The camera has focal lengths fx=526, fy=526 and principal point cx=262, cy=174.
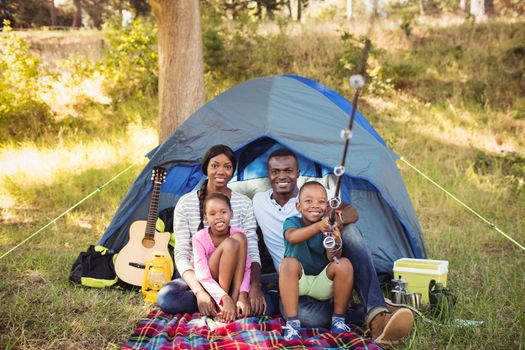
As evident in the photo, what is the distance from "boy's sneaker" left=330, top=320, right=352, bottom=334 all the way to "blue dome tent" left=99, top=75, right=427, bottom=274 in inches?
36.5

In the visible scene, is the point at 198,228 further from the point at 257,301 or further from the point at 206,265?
the point at 257,301

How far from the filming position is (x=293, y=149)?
351cm

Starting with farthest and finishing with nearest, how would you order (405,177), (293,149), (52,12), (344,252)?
1. (52,12)
2. (405,177)
3. (293,149)
4. (344,252)

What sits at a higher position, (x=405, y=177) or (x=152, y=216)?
(x=152, y=216)

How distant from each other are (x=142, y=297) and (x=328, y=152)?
1.58m

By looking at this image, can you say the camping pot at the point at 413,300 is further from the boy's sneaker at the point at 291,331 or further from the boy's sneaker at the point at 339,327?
the boy's sneaker at the point at 291,331

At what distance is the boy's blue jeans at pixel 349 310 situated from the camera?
9.49ft

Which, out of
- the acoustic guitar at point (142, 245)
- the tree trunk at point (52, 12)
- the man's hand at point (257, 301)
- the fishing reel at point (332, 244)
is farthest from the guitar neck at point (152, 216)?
the tree trunk at point (52, 12)

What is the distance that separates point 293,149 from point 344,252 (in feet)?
2.73

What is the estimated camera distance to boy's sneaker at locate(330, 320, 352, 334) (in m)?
2.81

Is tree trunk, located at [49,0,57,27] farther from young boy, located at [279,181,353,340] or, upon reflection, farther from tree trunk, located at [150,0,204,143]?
young boy, located at [279,181,353,340]

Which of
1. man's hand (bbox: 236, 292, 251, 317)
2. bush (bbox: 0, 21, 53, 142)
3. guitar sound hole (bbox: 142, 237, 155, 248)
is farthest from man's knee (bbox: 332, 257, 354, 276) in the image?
bush (bbox: 0, 21, 53, 142)

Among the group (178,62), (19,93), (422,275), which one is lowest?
(422,275)

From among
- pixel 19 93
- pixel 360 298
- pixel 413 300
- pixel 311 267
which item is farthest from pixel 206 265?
pixel 19 93
